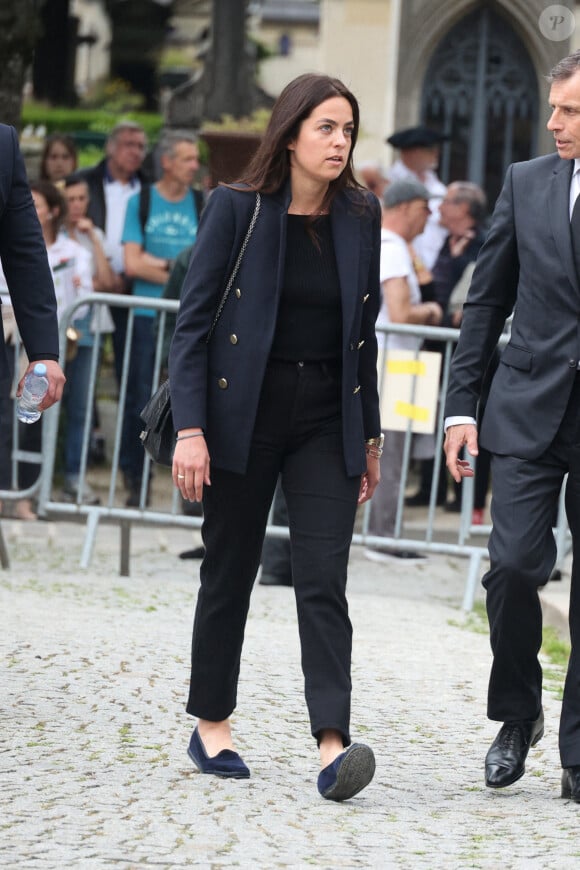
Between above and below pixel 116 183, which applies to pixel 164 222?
below

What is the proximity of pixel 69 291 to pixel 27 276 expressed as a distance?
5.08 meters

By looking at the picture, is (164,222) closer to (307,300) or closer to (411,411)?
(411,411)

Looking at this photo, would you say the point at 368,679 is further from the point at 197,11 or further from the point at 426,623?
the point at 197,11

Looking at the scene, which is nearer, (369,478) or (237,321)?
(237,321)

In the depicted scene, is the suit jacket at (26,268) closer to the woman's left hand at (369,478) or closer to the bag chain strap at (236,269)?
the bag chain strap at (236,269)

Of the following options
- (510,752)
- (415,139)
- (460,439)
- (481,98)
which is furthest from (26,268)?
(481,98)

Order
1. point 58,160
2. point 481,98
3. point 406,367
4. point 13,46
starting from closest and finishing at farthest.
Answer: point 406,367, point 13,46, point 58,160, point 481,98

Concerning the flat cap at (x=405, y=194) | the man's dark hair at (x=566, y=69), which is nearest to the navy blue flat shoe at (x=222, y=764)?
the man's dark hair at (x=566, y=69)

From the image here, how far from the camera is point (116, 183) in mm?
11602

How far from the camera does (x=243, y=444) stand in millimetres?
4820

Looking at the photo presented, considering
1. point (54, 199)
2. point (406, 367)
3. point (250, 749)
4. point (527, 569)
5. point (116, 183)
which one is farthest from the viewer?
point (116, 183)

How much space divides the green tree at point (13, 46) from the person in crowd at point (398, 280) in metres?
3.14

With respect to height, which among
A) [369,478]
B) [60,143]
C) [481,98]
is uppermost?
[481,98]

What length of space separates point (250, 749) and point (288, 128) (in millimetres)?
1812
